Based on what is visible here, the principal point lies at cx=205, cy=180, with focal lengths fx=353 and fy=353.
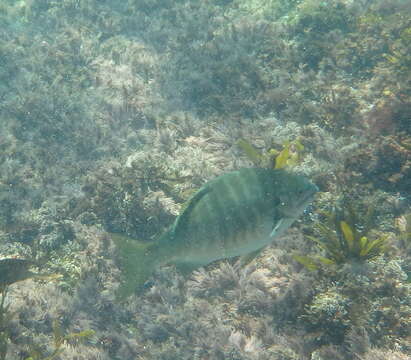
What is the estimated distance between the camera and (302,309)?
3584 millimetres

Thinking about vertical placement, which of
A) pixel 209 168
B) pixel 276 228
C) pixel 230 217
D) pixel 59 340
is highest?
pixel 230 217

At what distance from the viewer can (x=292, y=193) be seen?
2811 mm

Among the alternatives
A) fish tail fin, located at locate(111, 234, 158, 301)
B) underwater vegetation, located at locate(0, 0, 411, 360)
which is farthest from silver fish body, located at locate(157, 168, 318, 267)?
fish tail fin, located at locate(111, 234, 158, 301)

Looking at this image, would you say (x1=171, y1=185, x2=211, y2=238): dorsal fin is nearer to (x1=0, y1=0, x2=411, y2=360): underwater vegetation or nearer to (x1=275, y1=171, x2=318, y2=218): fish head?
(x1=0, y1=0, x2=411, y2=360): underwater vegetation

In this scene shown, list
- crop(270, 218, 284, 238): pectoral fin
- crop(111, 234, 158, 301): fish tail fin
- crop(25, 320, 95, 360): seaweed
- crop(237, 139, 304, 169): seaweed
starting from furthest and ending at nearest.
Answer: crop(237, 139, 304, 169): seaweed → crop(25, 320, 95, 360): seaweed → crop(111, 234, 158, 301): fish tail fin → crop(270, 218, 284, 238): pectoral fin

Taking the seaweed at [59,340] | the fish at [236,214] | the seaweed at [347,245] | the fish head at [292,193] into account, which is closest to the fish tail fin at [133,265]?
the fish at [236,214]

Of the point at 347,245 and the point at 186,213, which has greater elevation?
the point at 186,213

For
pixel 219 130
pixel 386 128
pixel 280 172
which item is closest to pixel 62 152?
pixel 219 130

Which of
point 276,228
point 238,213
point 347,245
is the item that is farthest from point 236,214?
point 347,245

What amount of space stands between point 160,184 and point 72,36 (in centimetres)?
730

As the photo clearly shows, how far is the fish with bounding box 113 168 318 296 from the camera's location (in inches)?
110

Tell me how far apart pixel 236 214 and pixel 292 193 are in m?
0.48

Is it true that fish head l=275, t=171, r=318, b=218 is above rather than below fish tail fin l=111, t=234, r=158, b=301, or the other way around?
above

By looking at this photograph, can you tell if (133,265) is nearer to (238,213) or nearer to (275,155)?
(238,213)
